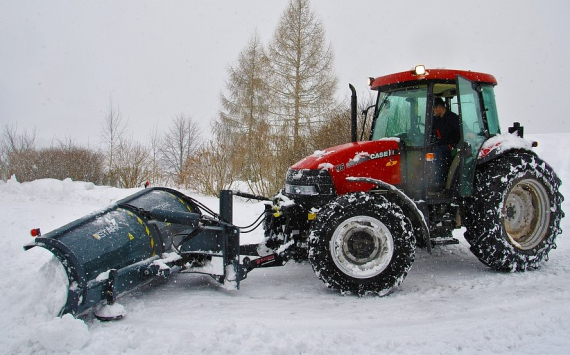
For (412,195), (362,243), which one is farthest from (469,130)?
(362,243)

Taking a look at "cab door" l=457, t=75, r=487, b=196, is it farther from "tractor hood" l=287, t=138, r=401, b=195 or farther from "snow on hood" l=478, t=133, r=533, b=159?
"tractor hood" l=287, t=138, r=401, b=195

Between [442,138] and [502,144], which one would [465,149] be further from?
[502,144]

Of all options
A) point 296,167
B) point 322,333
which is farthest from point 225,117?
point 322,333

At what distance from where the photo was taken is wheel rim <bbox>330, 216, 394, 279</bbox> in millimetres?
4305

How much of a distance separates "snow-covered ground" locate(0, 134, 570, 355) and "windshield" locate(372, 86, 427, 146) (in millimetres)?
1660

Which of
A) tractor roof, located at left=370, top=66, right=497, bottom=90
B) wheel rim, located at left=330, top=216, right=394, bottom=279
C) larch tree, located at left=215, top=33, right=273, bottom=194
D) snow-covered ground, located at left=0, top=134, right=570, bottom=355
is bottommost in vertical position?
snow-covered ground, located at left=0, top=134, right=570, bottom=355

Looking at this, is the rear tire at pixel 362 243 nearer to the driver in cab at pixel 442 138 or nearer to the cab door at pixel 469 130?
the driver in cab at pixel 442 138

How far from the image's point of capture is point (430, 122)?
4.87 meters

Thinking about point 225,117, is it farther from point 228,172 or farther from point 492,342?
point 492,342

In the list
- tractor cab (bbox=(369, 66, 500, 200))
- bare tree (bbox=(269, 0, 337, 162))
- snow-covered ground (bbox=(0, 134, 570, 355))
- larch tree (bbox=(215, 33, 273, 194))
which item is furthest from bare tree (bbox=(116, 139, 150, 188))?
tractor cab (bbox=(369, 66, 500, 200))

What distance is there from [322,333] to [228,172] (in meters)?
10.4

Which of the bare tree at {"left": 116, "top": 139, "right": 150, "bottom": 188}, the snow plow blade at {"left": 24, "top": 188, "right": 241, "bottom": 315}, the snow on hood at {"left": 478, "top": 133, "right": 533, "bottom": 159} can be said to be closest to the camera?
the snow plow blade at {"left": 24, "top": 188, "right": 241, "bottom": 315}

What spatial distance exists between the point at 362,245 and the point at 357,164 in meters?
0.87

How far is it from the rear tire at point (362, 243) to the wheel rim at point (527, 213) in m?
1.70
